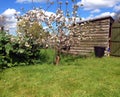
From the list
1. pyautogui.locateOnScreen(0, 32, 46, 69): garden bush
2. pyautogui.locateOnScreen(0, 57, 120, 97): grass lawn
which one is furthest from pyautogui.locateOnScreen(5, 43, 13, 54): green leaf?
pyautogui.locateOnScreen(0, 57, 120, 97): grass lawn

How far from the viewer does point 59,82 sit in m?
9.38

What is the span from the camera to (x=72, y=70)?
1112 centimetres

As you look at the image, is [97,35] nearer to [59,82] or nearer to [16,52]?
[16,52]

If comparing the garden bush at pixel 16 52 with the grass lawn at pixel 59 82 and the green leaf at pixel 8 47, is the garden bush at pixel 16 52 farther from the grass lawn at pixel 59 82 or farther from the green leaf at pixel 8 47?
the grass lawn at pixel 59 82

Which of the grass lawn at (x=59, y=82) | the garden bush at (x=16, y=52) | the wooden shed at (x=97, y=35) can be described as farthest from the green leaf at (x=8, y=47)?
the wooden shed at (x=97, y=35)

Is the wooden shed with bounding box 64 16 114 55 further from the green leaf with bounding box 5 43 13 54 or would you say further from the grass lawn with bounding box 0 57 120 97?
the grass lawn with bounding box 0 57 120 97

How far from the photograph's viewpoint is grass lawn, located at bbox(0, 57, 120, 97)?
8.36m

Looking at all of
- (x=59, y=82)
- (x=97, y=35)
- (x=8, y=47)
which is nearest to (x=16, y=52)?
(x=8, y=47)

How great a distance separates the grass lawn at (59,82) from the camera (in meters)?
8.36

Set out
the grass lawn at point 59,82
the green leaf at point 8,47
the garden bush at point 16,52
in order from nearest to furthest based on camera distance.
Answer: the grass lawn at point 59,82 → the green leaf at point 8,47 → the garden bush at point 16,52

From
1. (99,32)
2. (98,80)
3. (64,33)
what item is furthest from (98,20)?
(98,80)

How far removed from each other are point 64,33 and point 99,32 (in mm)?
5179

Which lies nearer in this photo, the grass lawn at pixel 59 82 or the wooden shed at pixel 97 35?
the grass lawn at pixel 59 82

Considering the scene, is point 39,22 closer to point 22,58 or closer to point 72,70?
point 22,58
